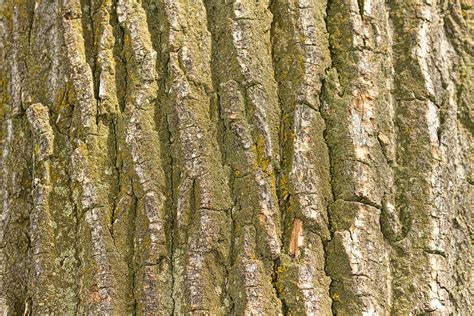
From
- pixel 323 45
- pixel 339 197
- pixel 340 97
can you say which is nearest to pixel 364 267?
pixel 339 197

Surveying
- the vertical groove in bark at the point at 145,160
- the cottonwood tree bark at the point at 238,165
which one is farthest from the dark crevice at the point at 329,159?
the vertical groove in bark at the point at 145,160

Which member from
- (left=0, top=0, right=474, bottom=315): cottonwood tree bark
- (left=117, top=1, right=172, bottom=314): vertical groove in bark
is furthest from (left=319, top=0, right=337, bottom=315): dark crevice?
(left=117, top=1, right=172, bottom=314): vertical groove in bark

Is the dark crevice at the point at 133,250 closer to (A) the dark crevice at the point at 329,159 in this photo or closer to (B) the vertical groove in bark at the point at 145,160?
(B) the vertical groove in bark at the point at 145,160

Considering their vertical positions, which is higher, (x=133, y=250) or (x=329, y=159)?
(x=329, y=159)

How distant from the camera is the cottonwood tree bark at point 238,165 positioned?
1.91 metres

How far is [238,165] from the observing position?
1.96 meters

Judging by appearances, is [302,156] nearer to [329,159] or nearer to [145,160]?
[329,159]

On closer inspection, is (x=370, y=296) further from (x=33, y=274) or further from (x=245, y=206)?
(x=33, y=274)

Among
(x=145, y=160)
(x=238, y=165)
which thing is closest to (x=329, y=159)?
(x=238, y=165)

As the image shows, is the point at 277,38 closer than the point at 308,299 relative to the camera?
No

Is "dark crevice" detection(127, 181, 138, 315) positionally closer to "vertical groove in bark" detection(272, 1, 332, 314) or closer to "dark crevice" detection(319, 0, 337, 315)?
"vertical groove in bark" detection(272, 1, 332, 314)

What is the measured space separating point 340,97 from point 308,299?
1.98 ft

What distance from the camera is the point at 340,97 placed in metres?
2.06

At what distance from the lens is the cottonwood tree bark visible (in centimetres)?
191
